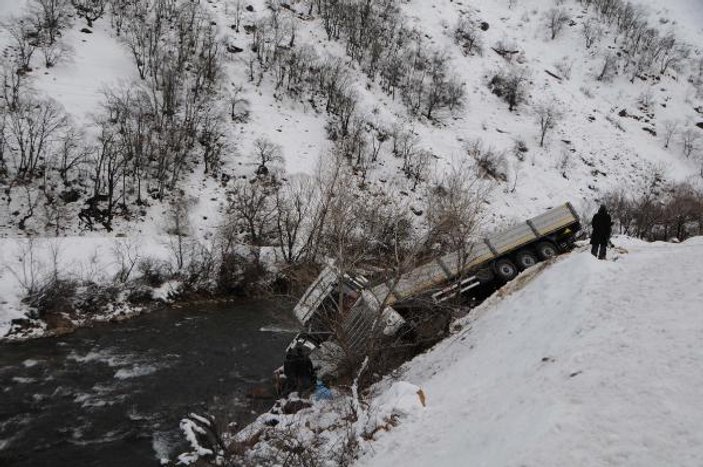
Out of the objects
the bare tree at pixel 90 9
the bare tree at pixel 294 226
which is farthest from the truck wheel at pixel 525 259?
the bare tree at pixel 90 9

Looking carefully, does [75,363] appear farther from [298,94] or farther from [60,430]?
[298,94]

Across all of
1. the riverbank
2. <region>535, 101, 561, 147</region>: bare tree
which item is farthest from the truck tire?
<region>535, 101, 561, 147</region>: bare tree

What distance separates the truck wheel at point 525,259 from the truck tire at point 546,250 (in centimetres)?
41

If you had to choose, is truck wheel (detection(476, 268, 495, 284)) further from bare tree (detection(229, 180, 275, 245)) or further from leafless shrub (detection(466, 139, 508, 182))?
leafless shrub (detection(466, 139, 508, 182))

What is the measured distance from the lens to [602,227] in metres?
15.8

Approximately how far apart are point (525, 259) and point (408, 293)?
23.4ft

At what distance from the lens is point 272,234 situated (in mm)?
36844

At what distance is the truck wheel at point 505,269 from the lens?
23.4 meters

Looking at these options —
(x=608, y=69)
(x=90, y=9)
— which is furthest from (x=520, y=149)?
(x=90, y=9)

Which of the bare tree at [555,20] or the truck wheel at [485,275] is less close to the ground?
the bare tree at [555,20]

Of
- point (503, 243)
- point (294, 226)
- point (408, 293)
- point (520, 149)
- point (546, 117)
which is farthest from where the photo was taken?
point (546, 117)

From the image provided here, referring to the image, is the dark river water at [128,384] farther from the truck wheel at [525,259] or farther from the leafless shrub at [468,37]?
the leafless shrub at [468,37]

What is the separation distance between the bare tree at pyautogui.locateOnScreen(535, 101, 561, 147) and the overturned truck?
137 feet

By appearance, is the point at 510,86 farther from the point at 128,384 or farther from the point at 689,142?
the point at 128,384
